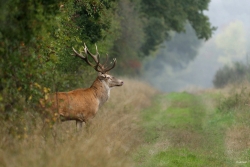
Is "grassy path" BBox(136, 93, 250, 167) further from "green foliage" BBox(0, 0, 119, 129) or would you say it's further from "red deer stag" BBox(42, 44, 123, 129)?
"green foliage" BBox(0, 0, 119, 129)

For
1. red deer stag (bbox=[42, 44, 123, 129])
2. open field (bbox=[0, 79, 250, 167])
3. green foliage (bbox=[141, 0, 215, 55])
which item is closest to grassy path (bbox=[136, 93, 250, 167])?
open field (bbox=[0, 79, 250, 167])

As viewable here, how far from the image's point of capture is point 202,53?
4796 inches

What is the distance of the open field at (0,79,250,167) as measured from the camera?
905cm

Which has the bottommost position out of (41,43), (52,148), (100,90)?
(52,148)

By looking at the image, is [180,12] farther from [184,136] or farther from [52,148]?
[52,148]

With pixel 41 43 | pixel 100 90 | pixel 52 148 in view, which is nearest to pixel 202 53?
pixel 100 90

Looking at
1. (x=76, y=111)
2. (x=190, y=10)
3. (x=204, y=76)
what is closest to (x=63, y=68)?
(x=76, y=111)

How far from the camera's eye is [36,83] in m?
10.1

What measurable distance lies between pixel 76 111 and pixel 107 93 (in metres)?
1.68

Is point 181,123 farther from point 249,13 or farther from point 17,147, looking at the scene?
point 249,13

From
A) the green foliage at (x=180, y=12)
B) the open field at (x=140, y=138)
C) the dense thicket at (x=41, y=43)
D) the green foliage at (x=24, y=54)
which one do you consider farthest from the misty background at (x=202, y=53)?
the green foliage at (x=24, y=54)

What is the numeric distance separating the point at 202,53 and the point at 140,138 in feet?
352

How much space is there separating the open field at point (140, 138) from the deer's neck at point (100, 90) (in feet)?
1.67

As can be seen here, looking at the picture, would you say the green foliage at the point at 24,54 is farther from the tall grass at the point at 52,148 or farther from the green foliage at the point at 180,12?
the green foliage at the point at 180,12
